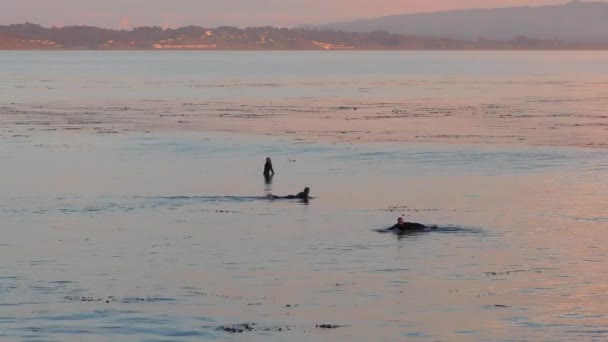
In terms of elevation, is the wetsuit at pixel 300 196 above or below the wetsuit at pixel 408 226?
below

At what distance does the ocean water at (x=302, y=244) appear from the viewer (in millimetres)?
26781

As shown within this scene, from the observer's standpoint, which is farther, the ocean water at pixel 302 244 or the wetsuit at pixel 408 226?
the wetsuit at pixel 408 226

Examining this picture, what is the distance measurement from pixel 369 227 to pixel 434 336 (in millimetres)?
13872

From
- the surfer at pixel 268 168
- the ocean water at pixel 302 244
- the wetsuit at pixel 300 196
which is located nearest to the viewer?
the ocean water at pixel 302 244

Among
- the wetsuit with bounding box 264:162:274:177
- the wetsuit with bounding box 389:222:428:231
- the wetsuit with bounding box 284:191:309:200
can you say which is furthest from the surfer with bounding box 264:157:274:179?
the wetsuit with bounding box 389:222:428:231

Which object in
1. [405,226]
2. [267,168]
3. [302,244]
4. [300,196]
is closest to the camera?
[302,244]

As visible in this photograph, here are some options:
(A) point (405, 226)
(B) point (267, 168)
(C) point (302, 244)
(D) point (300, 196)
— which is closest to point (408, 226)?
(A) point (405, 226)

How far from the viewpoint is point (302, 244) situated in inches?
1436

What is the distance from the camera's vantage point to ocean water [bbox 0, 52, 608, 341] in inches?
1054

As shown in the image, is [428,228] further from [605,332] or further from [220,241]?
[605,332]

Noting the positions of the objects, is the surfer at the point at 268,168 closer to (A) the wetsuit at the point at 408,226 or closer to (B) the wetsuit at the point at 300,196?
(B) the wetsuit at the point at 300,196

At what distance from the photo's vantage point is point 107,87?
6294 inches

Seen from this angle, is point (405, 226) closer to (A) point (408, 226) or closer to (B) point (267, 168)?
(A) point (408, 226)

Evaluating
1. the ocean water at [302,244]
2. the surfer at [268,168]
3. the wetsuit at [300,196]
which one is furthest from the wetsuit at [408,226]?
the surfer at [268,168]
